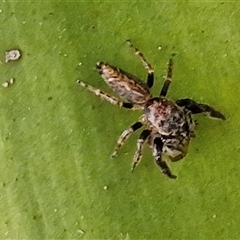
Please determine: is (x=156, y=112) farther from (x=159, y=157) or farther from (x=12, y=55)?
(x=12, y=55)

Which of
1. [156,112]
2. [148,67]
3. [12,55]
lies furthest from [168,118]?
[12,55]

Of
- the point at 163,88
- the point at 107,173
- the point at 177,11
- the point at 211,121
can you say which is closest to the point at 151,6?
the point at 177,11

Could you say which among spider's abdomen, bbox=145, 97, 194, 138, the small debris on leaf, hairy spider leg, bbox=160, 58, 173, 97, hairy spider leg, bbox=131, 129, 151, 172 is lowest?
hairy spider leg, bbox=131, 129, 151, 172

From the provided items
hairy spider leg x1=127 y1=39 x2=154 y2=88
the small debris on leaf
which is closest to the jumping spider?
hairy spider leg x1=127 y1=39 x2=154 y2=88

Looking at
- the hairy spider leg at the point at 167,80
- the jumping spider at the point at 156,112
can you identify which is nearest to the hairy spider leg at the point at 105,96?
the jumping spider at the point at 156,112

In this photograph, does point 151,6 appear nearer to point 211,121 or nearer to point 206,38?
point 206,38

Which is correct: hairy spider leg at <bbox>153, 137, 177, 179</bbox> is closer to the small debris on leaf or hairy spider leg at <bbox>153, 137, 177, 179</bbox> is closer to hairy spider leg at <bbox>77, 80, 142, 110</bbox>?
hairy spider leg at <bbox>77, 80, 142, 110</bbox>

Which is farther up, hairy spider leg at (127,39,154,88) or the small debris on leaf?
the small debris on leaf
